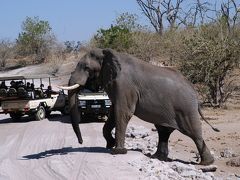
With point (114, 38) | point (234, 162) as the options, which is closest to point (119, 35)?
point (114, 38)

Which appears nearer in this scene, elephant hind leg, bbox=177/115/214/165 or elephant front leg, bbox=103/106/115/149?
elephant hind leg, bbox=177/115/214/165

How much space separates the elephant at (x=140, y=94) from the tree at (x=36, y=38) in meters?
65.1

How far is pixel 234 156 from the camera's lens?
1653cm

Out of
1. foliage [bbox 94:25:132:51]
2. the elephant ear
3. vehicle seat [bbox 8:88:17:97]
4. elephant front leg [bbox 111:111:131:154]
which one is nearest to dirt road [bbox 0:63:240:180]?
elephant front leg [bbox 111:111:131:154]

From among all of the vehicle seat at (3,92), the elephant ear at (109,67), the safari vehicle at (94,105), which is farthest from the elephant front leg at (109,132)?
the vehicle seat at (3,92)

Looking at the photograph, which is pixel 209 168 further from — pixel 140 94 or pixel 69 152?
pixel 69 152

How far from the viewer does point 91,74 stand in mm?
14352

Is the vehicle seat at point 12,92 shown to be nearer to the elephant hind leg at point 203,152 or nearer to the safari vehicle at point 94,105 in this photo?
the safari vehicle at point 94,105

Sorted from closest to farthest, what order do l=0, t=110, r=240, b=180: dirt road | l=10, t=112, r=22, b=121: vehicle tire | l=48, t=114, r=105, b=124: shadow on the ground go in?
l=0, t=110, r=240, b=180: dirt road < l=48, t=114, r=105, b=124: shadow on the ground < l=10, t=112, r=22, b=121: vehicle tire

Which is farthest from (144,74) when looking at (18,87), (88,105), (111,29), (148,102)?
(111,29)

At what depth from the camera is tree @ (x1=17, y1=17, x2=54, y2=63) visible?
79.4m

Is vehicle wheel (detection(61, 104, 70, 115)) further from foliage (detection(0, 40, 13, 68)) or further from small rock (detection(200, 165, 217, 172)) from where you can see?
foliage (detection(0, 40, 13, 68))

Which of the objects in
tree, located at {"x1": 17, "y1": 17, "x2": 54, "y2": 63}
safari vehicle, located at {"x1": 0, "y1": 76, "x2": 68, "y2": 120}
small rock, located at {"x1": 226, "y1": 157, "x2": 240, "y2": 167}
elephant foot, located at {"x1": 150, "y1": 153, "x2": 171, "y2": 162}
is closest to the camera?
elephant foot, located at {"x1": 150, "y1": 153, "x2": 171, "y2": 162}

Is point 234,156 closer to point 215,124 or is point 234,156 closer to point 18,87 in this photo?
point 215,124
